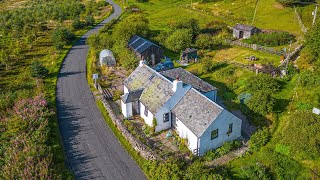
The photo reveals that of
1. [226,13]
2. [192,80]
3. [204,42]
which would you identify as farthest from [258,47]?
[226,13]

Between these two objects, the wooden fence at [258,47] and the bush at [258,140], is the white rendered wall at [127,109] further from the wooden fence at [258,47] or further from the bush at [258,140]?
Answer: the wooden fence at [258,47]

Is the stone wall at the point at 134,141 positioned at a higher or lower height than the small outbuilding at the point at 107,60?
lower

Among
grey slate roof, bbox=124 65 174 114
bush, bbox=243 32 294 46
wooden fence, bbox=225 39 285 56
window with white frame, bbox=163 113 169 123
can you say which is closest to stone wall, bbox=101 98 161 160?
grey slate roof, bbox=124 65 174 114

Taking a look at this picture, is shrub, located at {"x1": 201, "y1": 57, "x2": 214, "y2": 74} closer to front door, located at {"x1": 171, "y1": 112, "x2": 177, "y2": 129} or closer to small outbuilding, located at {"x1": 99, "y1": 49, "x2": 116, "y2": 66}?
small outbuilding, located at {"x1": 99, "y1": 49, "x2": 116, "y2": 66}

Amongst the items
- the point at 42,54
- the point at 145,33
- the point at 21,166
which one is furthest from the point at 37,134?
the point at 145,33

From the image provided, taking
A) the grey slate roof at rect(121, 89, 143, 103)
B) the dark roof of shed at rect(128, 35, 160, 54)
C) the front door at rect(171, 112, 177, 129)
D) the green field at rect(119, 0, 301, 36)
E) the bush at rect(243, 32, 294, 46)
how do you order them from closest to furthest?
the front door at rect(171, 112, 177, 129) → the grey slate roof at rect(121, 89, 143, 103) → the dark roof of shed at rect(128, 35, 160, 54) → the bush at rect(243, 32, 294, 46) → the green field at rect(119, 0, 301, 36)

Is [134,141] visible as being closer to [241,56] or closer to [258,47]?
[241,56]

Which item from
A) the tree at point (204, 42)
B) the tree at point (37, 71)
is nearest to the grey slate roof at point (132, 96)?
the tree at point (37, 71)

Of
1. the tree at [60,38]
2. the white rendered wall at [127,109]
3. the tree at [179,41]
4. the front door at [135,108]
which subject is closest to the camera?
the white rendered wall at [127,109]
